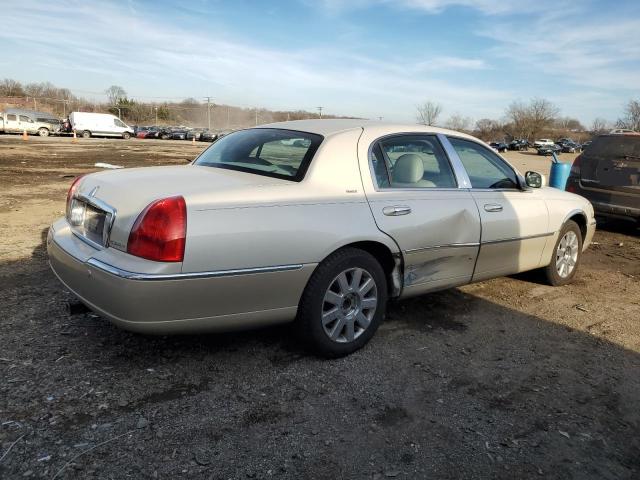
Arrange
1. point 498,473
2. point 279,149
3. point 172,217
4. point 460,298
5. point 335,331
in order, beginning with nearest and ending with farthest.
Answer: point 498,473 < point 172,217 < point 335,331 < point 279,149 < point 460,298

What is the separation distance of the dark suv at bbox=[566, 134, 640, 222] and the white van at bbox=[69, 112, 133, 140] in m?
42.3

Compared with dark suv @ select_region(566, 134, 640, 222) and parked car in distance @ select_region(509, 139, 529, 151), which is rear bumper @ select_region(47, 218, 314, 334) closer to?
dark suv @ select_region(566, 134, 640, 222)

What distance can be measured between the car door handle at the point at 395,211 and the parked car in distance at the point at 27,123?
42.8 meters

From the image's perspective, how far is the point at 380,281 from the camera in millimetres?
3623

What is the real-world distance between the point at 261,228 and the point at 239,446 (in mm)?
1144

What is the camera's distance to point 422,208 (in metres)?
3.83

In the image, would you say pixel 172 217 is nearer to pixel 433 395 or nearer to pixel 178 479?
pixel 178 479

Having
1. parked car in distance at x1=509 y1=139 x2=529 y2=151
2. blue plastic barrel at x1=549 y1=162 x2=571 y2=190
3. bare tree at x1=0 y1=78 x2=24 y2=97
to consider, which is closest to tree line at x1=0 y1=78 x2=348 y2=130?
bare tree at x1=0 y1=78 x2=24 y2=97

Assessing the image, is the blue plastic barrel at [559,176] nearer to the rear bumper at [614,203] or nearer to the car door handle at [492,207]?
the rear bumper at [614,203]

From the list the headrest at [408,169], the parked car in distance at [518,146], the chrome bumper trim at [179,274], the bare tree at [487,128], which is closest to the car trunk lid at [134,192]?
the chrome bumper trim at [179,274]

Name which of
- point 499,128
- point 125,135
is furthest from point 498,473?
point 499,128

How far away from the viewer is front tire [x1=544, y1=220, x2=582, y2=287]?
208 inches

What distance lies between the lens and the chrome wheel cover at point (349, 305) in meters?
3.42

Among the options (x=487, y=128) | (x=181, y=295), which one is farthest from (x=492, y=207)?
(x=487, y=128)
